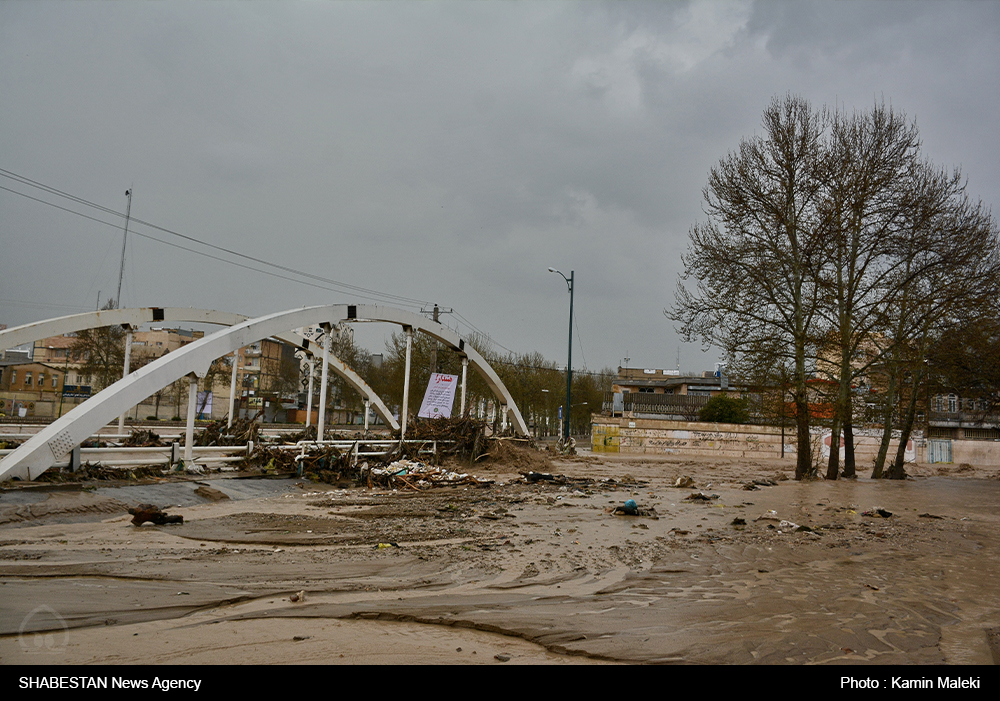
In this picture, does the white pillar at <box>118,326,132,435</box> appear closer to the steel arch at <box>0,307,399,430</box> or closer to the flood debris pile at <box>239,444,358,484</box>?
the steel arch at <box>0,307,399,430</box>

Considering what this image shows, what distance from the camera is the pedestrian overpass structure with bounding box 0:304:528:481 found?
34.4 ft

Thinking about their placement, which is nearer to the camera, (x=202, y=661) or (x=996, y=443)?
(x=202, y=661)

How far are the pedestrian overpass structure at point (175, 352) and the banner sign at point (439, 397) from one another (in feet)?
5.73

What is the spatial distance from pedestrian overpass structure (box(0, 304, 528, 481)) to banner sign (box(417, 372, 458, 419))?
5.73 feet

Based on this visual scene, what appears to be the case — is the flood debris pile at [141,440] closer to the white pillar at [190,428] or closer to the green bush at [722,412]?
the white pillar at [190,428]

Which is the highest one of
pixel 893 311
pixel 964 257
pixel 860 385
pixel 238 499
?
pixel 964 257

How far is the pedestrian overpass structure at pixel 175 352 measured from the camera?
1050cm

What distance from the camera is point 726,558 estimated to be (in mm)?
7582

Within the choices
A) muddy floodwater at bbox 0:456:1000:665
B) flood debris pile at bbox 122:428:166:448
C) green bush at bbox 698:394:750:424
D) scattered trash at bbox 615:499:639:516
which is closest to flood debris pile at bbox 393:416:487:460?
flood debris pile at bbox 122:428:166:448

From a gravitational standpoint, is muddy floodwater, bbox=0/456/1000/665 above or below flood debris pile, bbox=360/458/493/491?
above

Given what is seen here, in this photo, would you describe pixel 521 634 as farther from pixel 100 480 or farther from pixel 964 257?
pixel 964 257

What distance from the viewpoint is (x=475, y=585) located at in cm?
579

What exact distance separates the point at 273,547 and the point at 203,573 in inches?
70.0
